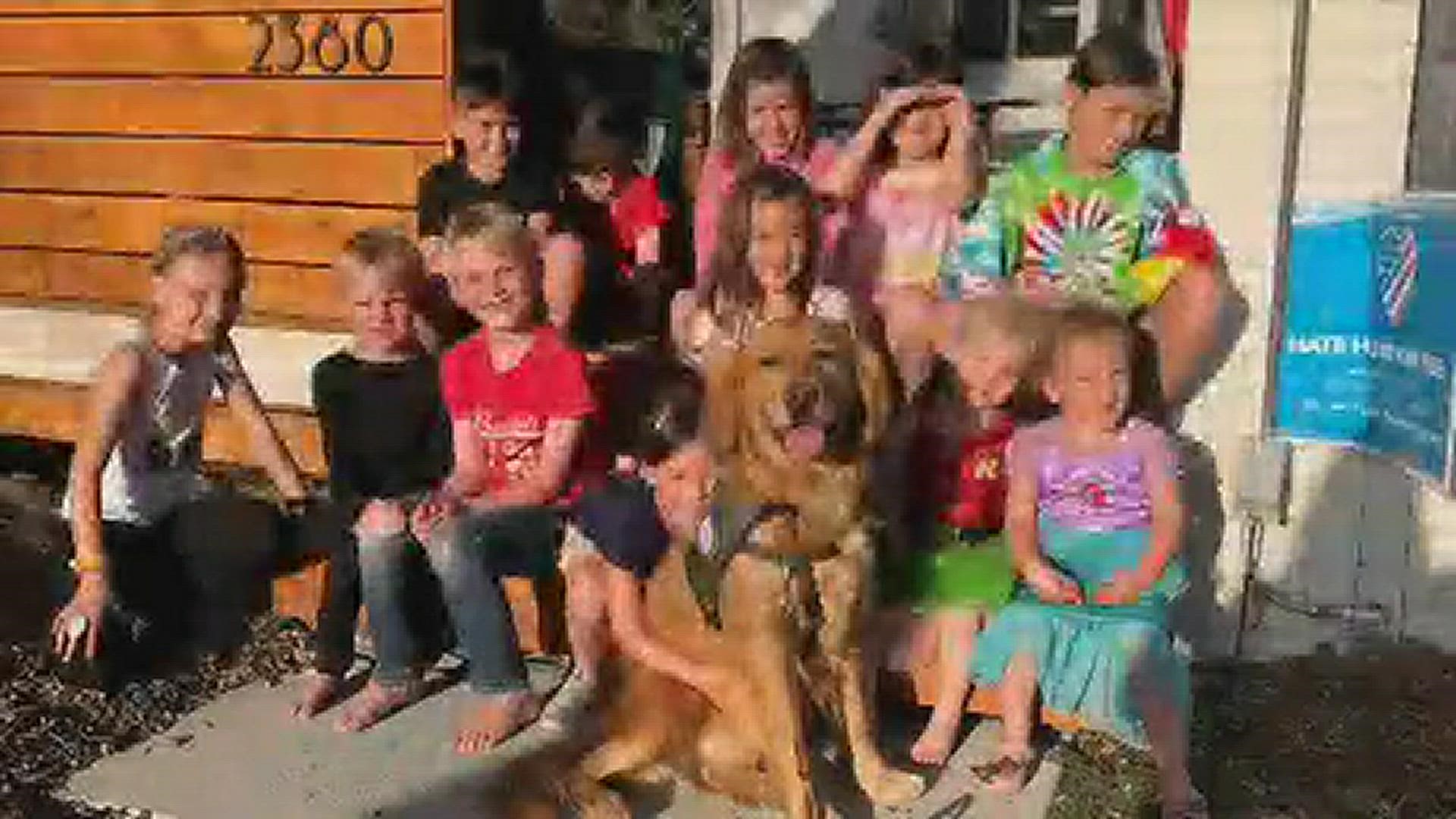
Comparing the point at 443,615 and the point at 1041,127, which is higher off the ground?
the point at 1041,127

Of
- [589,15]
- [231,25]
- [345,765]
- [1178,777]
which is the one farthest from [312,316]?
[1178,777]

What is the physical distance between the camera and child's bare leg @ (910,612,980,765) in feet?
11.8

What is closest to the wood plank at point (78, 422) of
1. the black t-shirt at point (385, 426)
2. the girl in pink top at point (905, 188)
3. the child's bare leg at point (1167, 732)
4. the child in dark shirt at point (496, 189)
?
the child in dark shirt at point (496, 189)

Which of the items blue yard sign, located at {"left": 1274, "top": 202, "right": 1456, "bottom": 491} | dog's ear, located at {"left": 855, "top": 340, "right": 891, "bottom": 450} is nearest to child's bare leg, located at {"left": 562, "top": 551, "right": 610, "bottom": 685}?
dog's ear, located at {"left": 855, "top": 340, "right": 891, "bottom": 450}

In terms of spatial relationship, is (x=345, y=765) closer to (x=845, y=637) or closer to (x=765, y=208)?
(x=845, y=637)

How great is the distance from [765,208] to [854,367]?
618 millimetres

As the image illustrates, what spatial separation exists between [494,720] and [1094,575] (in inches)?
56.1

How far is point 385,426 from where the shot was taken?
396 centimetres

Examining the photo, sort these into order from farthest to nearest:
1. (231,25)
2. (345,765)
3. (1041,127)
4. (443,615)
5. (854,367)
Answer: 1. (231,25)
2. (1041,127)
3. (443,615)
4. (345,765)
5. (854,367)

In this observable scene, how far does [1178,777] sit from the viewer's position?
335 centimetres

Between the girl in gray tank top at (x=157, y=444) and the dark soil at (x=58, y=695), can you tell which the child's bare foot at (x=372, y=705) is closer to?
the dark soil at (x=58, y=695)

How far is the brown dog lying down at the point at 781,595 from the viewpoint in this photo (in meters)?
3.18

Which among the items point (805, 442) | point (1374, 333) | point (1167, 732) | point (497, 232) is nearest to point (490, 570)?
point (497, 232)

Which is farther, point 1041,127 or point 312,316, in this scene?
point 312,316
